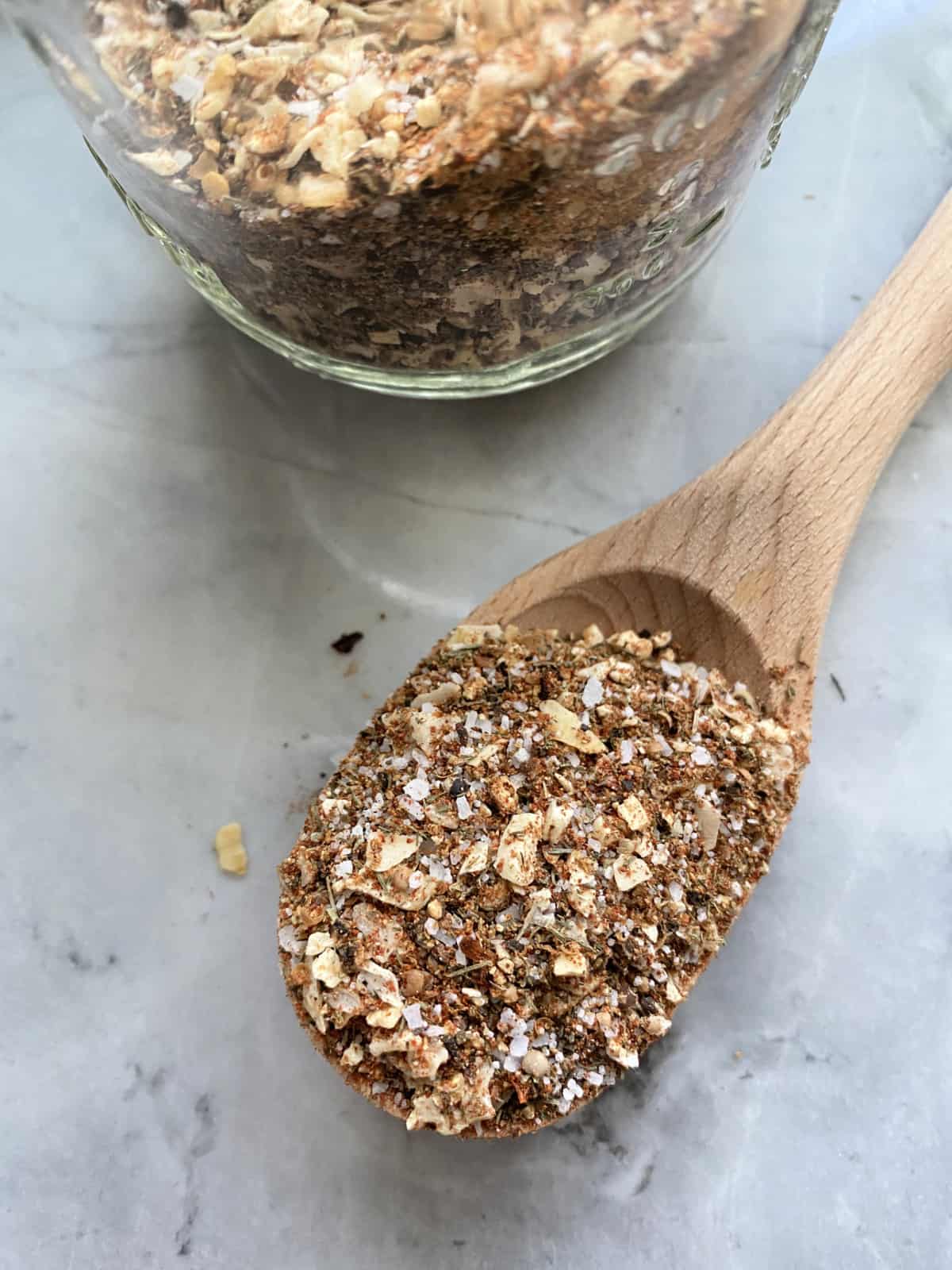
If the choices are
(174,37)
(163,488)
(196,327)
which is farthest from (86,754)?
(174,37)

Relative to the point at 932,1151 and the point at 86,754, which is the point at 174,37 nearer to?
the point at 86,754

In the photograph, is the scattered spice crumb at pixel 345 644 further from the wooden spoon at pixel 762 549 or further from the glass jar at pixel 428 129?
the glass jar at pixel 428 129

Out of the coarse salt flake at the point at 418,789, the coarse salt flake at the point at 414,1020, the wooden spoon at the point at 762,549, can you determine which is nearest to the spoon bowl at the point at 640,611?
the wooden spoon at the point at 762,549

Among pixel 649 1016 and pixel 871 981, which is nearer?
pixel 649 1016

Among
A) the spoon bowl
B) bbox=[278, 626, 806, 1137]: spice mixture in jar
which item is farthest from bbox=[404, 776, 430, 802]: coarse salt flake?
the spoon bowl

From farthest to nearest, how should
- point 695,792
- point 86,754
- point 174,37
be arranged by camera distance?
1. point 86,754
2. point 695,792
3. point 174,37

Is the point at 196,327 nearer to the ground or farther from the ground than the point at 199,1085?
farther from the ground

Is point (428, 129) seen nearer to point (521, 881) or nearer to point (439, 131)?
point (439, 131)

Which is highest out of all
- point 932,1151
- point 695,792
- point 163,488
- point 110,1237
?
point 163,488
